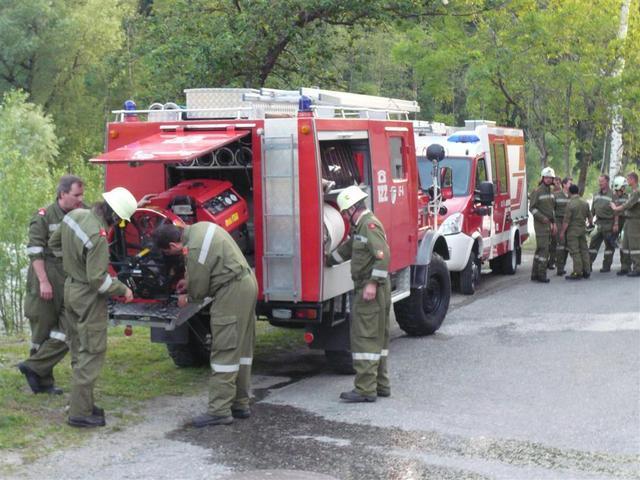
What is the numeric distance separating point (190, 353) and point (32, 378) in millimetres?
1870

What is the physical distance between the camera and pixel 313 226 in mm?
8445

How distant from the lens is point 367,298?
8391 millimetres

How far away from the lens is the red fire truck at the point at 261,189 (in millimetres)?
8266

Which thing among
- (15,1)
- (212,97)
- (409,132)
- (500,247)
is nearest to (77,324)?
(212,97)

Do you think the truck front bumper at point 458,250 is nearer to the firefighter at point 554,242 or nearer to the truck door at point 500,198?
the truck door at point 500,198

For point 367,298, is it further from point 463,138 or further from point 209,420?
point 463,138

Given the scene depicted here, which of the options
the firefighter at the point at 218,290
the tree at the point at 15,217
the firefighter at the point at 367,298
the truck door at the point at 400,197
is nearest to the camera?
the firefighter at the point at 218,290

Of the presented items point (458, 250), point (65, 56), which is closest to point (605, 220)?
point (458, 250)

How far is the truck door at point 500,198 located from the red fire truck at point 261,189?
6558mm

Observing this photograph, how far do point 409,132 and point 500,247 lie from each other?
6.75 meters

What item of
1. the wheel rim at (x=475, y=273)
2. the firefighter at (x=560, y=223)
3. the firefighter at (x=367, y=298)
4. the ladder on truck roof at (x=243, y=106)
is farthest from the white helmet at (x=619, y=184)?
the firefighter at (x=367, y=298)

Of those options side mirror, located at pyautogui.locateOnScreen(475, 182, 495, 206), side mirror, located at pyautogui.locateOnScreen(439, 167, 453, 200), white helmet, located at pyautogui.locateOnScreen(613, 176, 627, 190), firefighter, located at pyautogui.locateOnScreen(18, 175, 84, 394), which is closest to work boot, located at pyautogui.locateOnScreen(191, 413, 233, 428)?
firefighter, located at pyautogui.locateOnScreen(18, 175, 84, 394)

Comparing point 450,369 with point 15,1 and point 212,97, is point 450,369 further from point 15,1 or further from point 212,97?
point 15,1

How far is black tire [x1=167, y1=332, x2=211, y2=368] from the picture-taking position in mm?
9625
